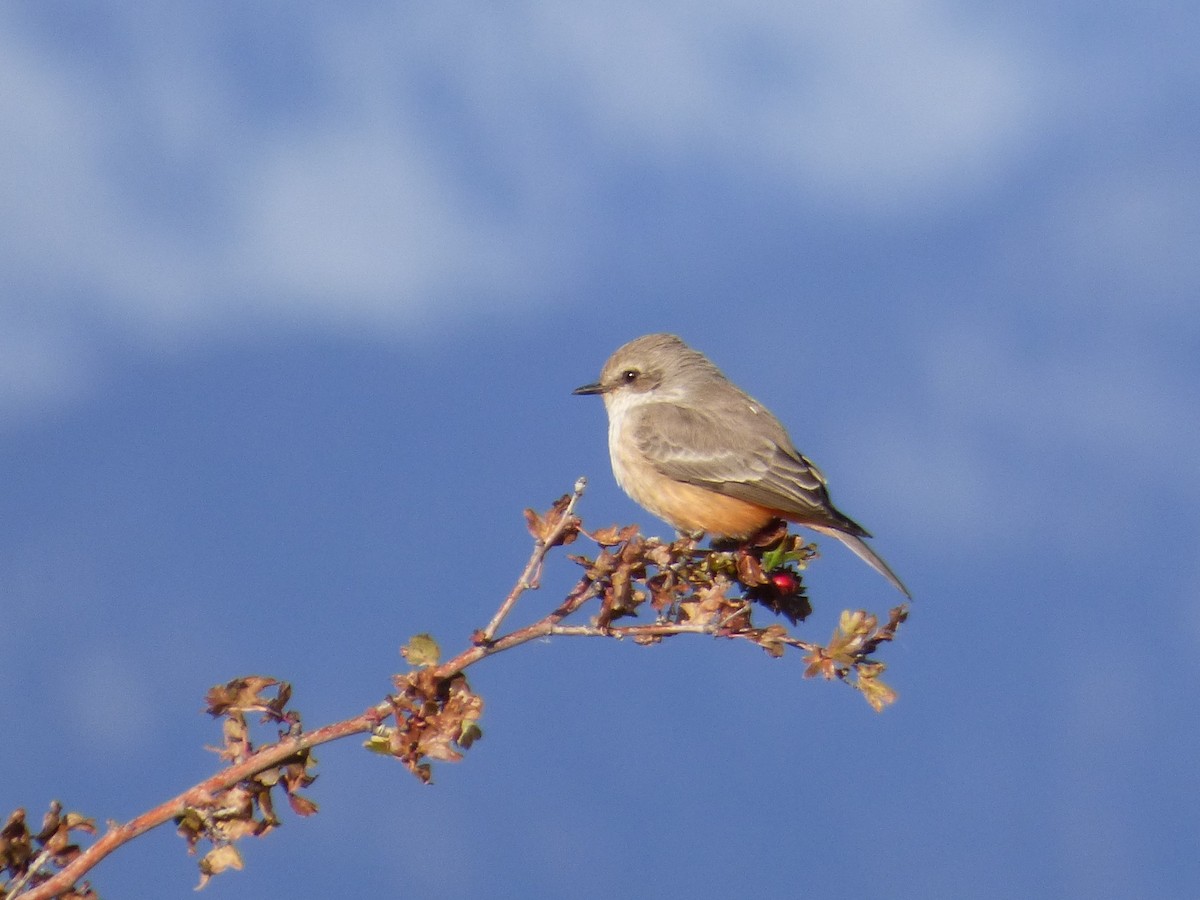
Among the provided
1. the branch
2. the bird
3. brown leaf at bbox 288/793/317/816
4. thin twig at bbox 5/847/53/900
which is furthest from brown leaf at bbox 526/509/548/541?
the bird

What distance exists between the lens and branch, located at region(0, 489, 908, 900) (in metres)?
2.42

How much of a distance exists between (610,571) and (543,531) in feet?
0.65

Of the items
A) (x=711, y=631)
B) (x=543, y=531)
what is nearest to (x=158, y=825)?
(x=543, y=531)

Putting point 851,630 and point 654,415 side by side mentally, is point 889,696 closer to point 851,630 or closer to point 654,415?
point 851,630

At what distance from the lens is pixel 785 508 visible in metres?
5.70

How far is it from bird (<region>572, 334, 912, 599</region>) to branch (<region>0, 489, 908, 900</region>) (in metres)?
2.69

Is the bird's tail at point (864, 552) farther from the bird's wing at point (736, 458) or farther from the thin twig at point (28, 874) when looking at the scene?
the thin twig at point (28, 874)

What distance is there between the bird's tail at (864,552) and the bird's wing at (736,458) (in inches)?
1.6

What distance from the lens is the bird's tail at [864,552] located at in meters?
5.64

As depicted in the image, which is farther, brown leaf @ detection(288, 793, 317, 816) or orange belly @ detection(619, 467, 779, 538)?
orange belly @ detection(619, 467, 779, 538)

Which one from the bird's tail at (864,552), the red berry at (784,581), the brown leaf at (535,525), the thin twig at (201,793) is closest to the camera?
the thin twig at (201,793)

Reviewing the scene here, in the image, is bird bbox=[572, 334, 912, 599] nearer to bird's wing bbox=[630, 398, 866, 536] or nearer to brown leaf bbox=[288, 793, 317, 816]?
bird's wing bbox=[630, 398, 866, 536]

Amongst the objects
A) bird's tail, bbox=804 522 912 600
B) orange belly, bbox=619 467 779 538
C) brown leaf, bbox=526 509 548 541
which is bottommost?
brown leaf, bbox=526 509 548 541

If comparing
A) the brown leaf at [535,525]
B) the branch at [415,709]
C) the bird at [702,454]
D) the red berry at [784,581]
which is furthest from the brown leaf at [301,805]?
the bird at [702,454]
